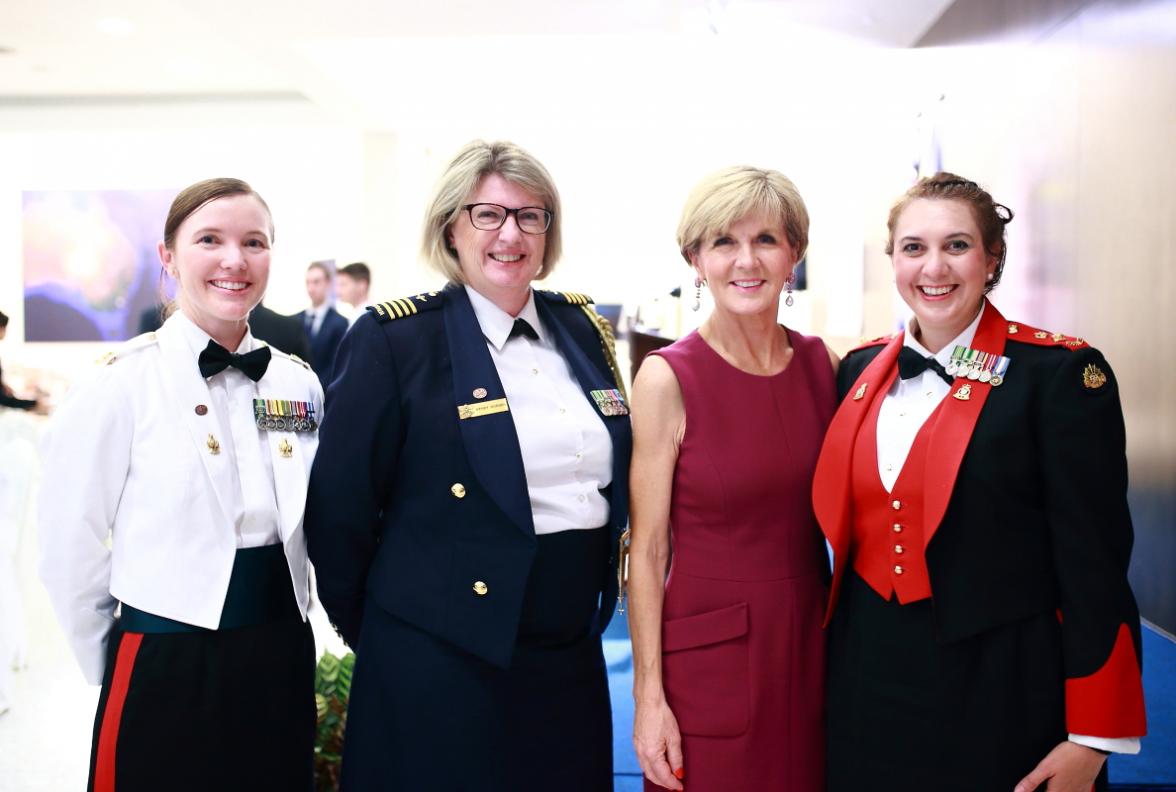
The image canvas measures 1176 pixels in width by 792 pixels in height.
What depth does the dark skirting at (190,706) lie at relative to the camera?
1.65 metres

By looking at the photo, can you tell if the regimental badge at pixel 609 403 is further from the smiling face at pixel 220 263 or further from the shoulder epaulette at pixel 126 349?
the shoulder epaulette at pixel 126 349

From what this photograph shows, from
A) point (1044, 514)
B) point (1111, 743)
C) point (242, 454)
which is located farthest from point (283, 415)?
point (1111, 743)

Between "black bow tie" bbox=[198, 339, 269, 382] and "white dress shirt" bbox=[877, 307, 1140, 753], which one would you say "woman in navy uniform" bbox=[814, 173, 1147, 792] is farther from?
"black bow tie" bbox=[198, 339, 269, 382]

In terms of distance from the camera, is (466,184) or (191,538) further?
(466,184)

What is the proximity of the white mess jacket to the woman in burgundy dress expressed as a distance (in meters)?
0.73

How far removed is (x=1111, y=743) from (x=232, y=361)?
1736mm

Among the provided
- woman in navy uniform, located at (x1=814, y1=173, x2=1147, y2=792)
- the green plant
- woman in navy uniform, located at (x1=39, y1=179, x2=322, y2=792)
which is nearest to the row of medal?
woman in navy uniform, located at (x1=814, y1=173, x2=1147, y2=792)

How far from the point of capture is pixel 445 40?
7836 mm

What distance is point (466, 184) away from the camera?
73.9 inches

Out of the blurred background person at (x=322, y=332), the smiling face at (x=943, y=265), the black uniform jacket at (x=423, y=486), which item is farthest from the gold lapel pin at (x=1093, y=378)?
the blurred background person at (x=322, y=332)

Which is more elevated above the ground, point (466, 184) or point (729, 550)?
point (466, 184)

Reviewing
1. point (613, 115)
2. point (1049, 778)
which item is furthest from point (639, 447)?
point (613, 115)

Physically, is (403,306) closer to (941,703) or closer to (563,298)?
(563,298)

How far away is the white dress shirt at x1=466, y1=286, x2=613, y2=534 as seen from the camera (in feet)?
6.02
